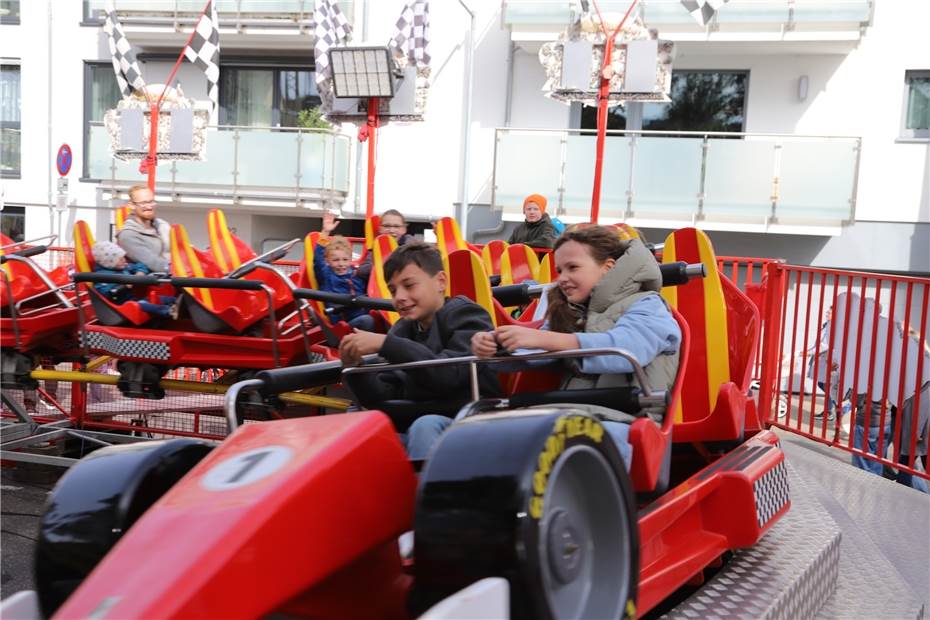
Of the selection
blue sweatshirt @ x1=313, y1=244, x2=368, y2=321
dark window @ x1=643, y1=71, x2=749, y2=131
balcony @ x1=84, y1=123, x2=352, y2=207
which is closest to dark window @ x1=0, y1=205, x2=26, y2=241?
balcony @ x1=84, y1=123, x2=352, y2=207

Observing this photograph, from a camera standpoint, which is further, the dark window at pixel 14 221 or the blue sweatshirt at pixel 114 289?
the dark window at pixel 14 221

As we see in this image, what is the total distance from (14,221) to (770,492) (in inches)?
744

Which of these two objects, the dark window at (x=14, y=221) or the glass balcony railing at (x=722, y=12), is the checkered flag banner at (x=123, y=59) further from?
the dark window at (x=14, y=221)

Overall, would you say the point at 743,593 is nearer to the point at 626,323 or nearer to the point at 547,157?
the point at 626,323

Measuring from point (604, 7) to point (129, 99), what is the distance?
7791mm

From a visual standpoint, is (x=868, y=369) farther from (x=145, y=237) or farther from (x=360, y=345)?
(x=145, y=237)

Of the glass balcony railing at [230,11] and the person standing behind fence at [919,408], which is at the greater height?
the glass balcony railing at [230,11]

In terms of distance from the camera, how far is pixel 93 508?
172 cm

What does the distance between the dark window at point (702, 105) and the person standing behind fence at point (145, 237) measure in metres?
11.1

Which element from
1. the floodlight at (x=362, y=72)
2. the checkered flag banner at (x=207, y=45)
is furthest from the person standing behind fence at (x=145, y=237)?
the checkered flag banner at (x=207, y=45)

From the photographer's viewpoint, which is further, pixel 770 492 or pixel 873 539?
pixel 873 539

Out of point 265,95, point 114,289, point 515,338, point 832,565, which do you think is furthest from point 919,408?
point 265,95

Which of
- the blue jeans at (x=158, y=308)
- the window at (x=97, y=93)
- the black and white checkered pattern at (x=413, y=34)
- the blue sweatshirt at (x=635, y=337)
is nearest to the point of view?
the blue sweatshirt at (x=635, y=337)

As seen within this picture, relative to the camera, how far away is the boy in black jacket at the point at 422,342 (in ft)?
8.04
